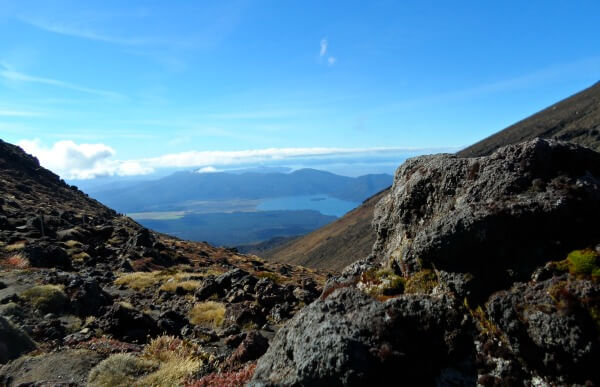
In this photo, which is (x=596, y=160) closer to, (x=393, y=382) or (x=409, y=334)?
(x=409, y=334)

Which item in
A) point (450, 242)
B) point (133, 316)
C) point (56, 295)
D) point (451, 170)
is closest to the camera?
point (450, 242)

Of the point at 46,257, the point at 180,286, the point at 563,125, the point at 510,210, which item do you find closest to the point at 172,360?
the point at 510,210

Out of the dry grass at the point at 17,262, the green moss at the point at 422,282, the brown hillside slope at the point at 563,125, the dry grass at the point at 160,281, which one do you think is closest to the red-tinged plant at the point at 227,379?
the green moss at the point at 422,282

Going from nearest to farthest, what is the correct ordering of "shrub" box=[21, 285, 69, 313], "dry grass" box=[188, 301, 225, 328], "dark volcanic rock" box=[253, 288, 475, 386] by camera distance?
1. "dark volcanic rock" box=[253, 288, 475, 386]
2. "shrub" box=[21, 285, 69, 313]
3. "dry grass" box=[188, 301, 225, 328]

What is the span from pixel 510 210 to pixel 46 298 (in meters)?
16.1

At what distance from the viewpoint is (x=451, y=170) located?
8.33 m

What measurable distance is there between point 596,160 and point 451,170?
102 inches

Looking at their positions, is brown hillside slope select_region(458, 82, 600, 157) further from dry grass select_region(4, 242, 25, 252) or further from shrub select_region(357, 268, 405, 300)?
dry grass select_region(4, 242, 25, 252)

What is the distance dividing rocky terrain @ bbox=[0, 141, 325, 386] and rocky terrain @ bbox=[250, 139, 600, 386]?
2922 millimetres

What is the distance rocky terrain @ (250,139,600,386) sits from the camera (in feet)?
17.2

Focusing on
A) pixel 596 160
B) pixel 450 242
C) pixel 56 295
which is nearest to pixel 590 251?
pixel 450 242

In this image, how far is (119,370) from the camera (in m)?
8.79

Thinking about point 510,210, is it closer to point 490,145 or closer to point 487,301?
point 487,301

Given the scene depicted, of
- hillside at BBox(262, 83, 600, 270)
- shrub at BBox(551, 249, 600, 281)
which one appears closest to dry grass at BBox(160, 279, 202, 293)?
shrub at BBox(551, 249, 600, 281)
